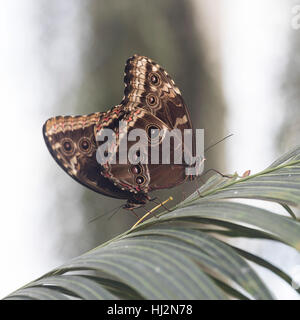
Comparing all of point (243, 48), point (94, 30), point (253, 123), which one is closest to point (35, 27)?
point (94, 30)

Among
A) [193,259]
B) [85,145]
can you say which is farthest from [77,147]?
[193,259]

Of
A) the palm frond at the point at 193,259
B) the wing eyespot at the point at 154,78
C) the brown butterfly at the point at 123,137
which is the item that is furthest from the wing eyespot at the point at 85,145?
the palm frond at the point at 193,259

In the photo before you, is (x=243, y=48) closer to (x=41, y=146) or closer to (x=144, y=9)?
(x=144, y=9)

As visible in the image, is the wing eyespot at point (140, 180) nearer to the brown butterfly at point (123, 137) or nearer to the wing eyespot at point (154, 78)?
the brown butterfly at point (123, 137)

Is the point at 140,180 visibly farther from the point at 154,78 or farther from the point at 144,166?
the point at 154,78

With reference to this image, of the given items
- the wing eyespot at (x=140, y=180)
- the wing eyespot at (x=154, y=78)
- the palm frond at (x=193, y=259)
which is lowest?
the palm frond at (x=193, y=259)

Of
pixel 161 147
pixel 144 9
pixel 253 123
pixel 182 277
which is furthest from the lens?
pixel 253 123

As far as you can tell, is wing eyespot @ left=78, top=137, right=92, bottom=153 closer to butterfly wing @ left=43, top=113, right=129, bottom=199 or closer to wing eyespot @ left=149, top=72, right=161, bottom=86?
butterfly wing @ left=43, top=113, right=129, bottom=199

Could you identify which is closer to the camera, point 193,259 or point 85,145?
point 193,259

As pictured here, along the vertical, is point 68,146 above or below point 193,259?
above
